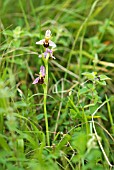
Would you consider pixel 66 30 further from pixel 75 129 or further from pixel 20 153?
pixel 20 153

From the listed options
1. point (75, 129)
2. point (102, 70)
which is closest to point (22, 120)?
point (75, 129)

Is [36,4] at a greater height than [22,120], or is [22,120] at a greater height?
[36,4]

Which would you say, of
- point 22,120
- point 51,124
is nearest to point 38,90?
point 51,124

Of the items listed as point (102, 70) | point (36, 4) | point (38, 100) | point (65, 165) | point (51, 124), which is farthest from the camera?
point (36, 4)

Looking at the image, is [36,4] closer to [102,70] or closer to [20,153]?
[102,70]

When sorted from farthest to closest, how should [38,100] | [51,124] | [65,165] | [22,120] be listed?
[38,100]
[51,124]
[22,120]
[65,165]

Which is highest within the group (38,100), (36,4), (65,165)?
(36,4)

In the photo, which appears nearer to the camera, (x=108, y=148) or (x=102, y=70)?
(x=108, y=148)
